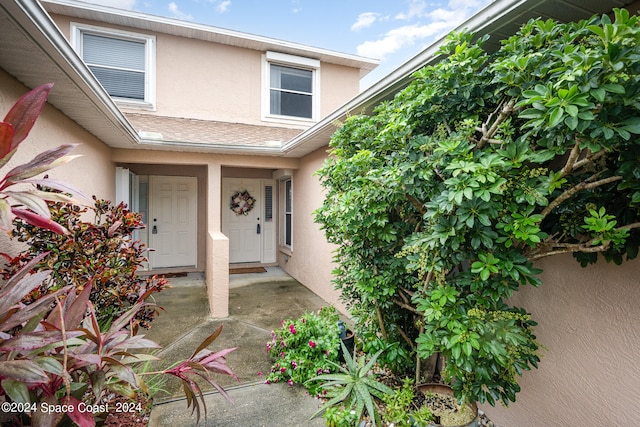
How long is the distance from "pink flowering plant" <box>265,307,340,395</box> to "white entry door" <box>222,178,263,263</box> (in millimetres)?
5198

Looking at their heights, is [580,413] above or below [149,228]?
below

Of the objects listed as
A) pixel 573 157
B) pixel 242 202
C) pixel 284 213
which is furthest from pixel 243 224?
pixel 573 157

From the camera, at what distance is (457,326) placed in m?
1.82

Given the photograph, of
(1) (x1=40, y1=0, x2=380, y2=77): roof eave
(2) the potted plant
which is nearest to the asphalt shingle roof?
(1) (x1=40, y1=0, x2=380, y2=77): roof eave

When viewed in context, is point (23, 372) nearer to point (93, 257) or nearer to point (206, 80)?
point (93, 257)

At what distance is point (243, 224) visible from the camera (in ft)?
28.5

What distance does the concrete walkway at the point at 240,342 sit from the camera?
2.72 m

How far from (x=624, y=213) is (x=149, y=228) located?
8.67 meters

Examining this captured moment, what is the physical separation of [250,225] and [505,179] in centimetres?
777

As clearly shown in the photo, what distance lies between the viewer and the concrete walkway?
107 inches

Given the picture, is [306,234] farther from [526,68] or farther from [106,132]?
[526,68]

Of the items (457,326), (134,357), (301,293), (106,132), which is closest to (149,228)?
(106,132)

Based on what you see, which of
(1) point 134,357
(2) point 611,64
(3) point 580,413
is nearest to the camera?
(2) point 611,64

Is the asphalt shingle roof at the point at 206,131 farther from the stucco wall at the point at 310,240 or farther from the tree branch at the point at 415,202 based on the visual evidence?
the tree branch at the point at 415,202
